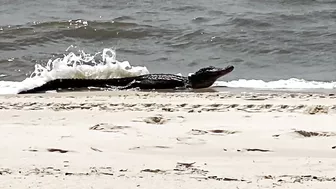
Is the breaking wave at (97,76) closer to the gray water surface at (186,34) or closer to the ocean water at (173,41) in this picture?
the ocean water at (173,41)

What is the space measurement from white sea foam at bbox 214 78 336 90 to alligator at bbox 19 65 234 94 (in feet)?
0.70

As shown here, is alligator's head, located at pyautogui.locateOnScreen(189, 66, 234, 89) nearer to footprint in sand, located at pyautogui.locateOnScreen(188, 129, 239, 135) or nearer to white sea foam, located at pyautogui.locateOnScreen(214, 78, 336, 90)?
white sea foam, located at pyautogui.locateOnScreen(214, 78, 336, 90)

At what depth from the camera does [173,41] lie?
37.7 ft

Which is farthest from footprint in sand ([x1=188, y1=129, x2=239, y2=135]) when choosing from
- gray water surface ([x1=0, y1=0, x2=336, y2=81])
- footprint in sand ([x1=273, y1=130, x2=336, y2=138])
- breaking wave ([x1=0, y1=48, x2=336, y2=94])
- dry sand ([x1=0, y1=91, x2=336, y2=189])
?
gray water surface ([x1=0, y1=0, x2=336, y2=81])

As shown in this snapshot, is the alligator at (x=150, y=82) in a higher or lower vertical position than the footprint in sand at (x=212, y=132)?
higher

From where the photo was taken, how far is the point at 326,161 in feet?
11.1

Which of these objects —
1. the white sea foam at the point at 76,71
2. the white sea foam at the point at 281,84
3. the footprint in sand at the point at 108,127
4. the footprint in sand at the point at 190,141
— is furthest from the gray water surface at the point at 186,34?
the footprint in sand at the point at 190,141

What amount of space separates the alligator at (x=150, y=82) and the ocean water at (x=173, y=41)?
8.9 inches

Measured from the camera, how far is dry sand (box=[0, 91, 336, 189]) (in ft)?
9.84

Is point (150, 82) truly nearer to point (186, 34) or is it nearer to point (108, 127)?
point (108, 127)

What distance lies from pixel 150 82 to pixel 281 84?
1.52 m

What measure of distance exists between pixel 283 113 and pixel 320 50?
16.9ft

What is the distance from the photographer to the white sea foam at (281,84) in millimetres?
7477

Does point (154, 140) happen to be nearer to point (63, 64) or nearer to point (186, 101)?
point (186, 101)
